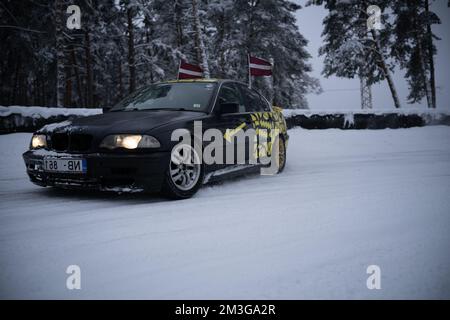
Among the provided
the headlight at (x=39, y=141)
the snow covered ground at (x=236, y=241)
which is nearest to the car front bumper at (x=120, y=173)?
the snow covered ground at (x=236, y=241)

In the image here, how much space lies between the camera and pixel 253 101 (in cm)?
555

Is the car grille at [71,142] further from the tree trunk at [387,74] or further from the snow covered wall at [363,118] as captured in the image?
the tree trunk at [387,74]

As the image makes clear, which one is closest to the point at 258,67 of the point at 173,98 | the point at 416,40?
the point at 173,98

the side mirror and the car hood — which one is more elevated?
the side mirror

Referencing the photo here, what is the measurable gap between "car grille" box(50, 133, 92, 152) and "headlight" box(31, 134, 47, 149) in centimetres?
16

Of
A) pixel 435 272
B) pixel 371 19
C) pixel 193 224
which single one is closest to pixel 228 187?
pixel 193 224

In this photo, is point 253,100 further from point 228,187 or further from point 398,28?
point 398,28

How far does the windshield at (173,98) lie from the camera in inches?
177

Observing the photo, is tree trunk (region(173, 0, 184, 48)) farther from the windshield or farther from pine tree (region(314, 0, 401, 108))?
the windshield

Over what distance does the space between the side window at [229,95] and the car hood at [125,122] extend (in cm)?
56

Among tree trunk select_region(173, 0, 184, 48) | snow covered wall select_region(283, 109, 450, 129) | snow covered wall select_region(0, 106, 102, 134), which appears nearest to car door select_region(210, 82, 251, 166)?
snow covered wall select_region(0, 106, 102, 134)

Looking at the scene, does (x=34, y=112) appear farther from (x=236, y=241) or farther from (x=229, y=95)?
(x=236, y=241)

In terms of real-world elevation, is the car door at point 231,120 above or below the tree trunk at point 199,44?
below

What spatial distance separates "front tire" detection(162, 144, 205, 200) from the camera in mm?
3744
